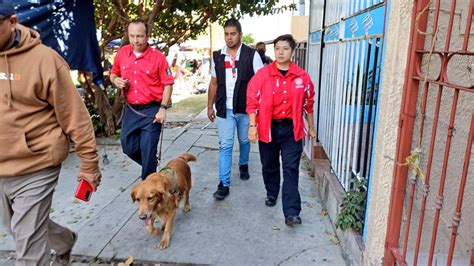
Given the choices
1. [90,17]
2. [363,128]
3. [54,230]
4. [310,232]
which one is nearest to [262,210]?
[310,232]

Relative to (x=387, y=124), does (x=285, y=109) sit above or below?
below

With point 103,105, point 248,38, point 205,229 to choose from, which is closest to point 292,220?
point 205,229

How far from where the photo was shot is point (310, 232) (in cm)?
361

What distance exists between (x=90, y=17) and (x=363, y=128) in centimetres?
419

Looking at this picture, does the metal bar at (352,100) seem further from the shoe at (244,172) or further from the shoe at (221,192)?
the shoe at (244,172)

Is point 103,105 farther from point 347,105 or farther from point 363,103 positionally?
point 363,103

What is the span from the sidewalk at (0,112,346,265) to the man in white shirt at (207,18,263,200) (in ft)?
1.45

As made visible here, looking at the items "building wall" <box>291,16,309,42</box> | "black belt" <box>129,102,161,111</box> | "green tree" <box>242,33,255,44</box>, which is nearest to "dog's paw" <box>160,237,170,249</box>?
"black belt" <box>129,102,161,111</box>

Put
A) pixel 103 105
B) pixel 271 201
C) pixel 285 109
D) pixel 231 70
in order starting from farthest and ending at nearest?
pixel 103 105, pixel 231 70, pixel 271 201, pixel 285 109

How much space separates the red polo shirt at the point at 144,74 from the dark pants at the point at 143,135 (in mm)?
101

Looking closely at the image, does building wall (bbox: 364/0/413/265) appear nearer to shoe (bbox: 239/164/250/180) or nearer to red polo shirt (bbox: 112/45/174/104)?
red polo shirt (bbox: 112/45/174/104)

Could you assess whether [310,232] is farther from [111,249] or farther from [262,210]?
[111,249]

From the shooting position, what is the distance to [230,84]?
4.39 meters

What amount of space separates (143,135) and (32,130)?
1.71 metres
